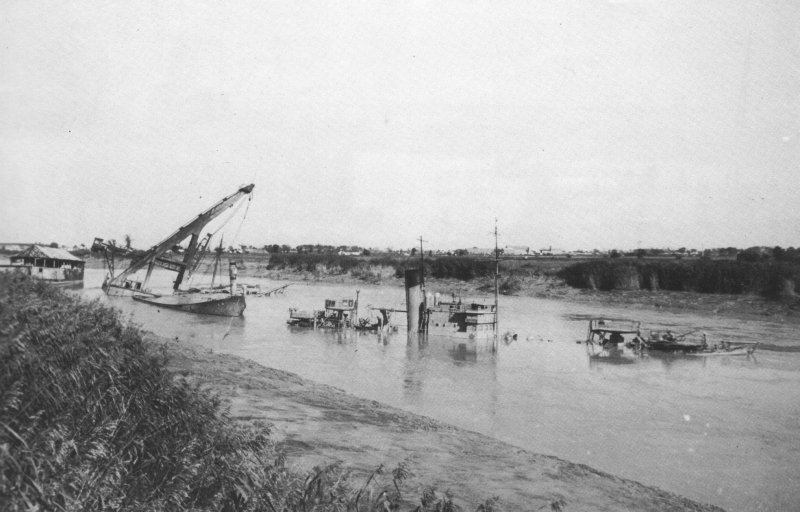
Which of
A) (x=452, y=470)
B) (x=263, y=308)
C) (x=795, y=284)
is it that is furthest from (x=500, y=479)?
(x=795, y=284)

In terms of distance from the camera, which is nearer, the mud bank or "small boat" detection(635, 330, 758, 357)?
the mud bank

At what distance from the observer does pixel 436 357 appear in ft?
89.4

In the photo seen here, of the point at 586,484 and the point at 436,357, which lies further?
the point at 436,357

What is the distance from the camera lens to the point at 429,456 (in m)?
10.6

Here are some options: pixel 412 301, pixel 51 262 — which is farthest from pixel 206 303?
pixel 51 262

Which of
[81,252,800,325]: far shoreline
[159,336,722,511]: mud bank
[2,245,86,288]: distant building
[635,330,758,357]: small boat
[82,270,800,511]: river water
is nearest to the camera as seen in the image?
[159,336,722,511]: mud bank

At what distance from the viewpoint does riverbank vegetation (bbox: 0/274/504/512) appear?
4.32 meters

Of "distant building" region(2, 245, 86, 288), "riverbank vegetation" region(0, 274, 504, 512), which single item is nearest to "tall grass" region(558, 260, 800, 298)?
"distant building" region(2, 245, 86, 288)

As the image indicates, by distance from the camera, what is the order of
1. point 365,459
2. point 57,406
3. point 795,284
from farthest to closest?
point 795,284 < point 365,459 < point 57,406

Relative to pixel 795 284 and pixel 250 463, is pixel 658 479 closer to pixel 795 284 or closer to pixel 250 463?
pixel 250 463

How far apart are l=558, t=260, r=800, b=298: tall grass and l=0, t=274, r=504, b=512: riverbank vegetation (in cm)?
5237

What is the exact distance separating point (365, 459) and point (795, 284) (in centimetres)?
5026

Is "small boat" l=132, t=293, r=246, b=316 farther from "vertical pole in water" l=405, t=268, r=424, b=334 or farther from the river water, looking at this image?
"vertical pole in water" l=405, t=268, r=424, b=334

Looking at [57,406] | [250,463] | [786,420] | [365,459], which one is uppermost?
[57,406]
